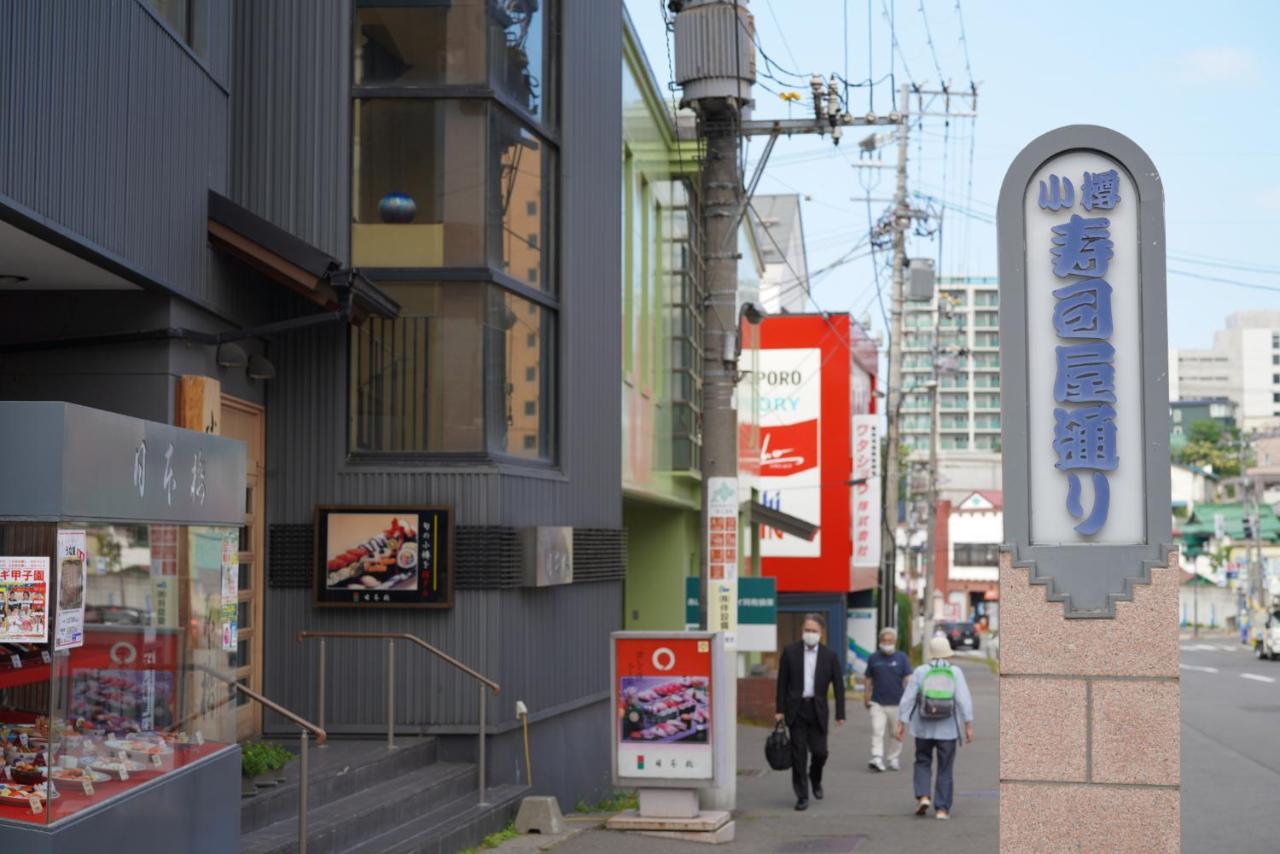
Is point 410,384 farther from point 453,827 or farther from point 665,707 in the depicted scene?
point 453,827

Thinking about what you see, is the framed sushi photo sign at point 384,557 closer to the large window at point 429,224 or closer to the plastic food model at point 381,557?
the plastic food model at point 381,557

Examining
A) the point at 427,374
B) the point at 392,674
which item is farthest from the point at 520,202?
the point at 392,674

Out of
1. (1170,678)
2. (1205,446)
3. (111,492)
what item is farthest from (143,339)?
(1205,446)

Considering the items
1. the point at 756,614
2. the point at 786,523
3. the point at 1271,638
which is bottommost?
the point at 1271,638

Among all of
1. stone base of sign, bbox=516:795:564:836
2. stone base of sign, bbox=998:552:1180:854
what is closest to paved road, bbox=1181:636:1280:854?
stone base of sign, bbox=998:552:1180:854

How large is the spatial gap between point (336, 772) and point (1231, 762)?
44.1ft

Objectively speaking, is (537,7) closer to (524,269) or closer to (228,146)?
(524,269)

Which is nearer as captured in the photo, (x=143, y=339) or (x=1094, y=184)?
(x=1094, y=184)

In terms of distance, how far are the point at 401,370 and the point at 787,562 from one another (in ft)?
79.4

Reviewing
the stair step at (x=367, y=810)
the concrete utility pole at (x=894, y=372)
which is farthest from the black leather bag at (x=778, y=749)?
the concrete utility pole at (x=894, y=372)

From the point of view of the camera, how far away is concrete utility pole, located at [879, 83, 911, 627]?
123ft

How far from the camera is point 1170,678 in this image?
9.48 metres

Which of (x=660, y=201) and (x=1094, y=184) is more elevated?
(x=660, y=201)

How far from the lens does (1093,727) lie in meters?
9.50
